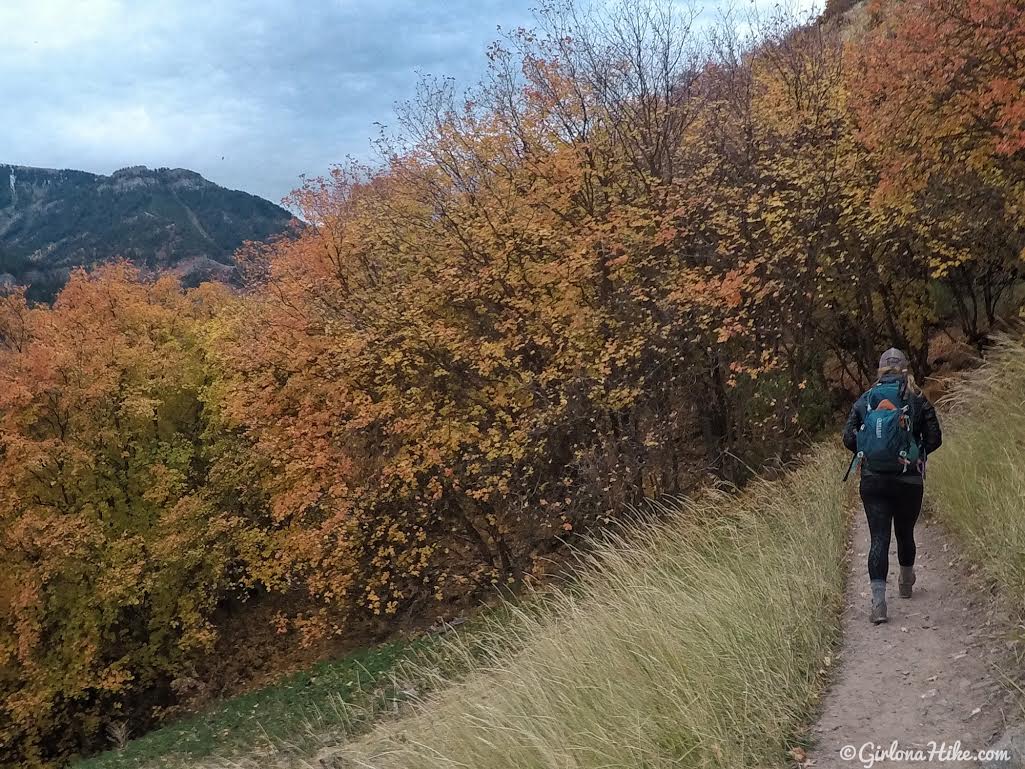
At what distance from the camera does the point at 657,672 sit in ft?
12.9

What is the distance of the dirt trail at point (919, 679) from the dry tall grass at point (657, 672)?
163mm

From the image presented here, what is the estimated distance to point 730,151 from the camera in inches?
472

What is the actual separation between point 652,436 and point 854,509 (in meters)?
3.38

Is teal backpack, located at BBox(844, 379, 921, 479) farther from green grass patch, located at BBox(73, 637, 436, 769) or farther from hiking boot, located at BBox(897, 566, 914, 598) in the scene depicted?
green grass patch, located at BBox(73, 637, 436, 769)

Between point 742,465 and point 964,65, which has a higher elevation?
point 964,65

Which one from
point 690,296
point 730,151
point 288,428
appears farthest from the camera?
point 288,428

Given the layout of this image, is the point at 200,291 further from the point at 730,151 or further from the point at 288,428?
the point at 730,151

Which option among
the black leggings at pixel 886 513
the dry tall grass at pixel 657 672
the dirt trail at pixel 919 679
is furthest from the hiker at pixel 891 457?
the dry tall grass at pixel 657 672

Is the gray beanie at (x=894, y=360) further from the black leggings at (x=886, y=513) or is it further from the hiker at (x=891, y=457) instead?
the black leggings at (x=886, y=513)

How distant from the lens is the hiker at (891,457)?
179 inches

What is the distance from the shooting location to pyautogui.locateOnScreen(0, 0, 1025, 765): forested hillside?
34.1 feet

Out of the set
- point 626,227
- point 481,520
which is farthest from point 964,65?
point 481,520

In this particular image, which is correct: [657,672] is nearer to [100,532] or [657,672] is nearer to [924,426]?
[924,426]

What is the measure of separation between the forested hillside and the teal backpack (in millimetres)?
5266
